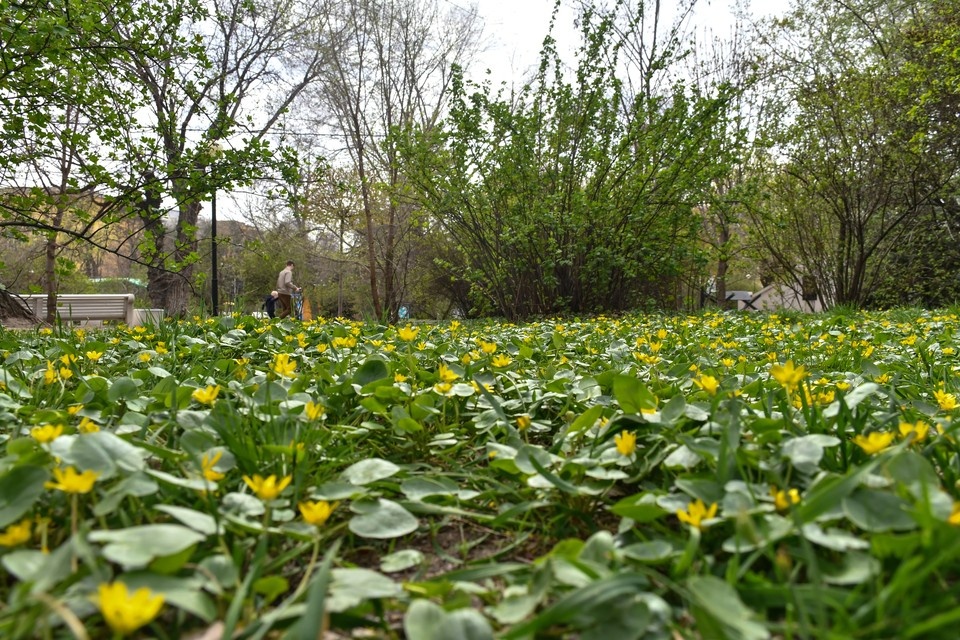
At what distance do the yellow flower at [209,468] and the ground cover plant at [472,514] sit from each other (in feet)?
0.05

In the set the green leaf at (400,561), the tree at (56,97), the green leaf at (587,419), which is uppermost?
the tree at (56,97)

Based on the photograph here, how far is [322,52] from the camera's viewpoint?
13789 millimetres

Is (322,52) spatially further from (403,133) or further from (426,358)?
(426,358)

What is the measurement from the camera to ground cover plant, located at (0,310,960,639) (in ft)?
1.83

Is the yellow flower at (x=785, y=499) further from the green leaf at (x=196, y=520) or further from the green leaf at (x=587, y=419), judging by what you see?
the green leaf at (x=196, y=520)

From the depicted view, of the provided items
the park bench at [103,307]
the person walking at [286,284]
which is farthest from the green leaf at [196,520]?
the person walking at [286,284]

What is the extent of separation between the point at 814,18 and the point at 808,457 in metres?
13.9

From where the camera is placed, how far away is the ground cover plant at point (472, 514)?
56cm

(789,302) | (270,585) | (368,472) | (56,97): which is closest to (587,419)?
(368,472)

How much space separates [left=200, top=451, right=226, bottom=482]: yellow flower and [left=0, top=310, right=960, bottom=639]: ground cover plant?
0.02 m

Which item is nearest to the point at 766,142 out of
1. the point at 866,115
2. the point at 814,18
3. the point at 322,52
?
the point at 866,115

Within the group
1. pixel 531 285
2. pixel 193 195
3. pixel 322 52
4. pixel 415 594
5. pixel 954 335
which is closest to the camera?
pixel 415 594

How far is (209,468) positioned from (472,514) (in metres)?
0.42

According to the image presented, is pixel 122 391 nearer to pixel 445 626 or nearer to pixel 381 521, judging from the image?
pixel 381 521
